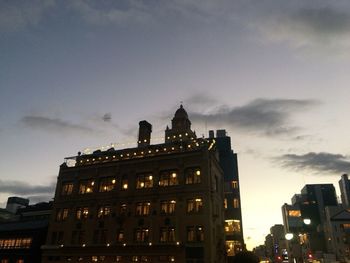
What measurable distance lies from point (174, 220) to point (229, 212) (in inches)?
1798

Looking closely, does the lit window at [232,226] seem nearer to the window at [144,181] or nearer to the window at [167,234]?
the window at [144,181]

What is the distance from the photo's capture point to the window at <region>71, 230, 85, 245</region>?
54.4 metres

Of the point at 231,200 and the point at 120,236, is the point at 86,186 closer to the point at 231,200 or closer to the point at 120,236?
the point at 120,236

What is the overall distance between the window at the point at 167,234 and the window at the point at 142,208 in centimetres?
442

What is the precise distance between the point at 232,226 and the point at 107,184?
44.3 meters

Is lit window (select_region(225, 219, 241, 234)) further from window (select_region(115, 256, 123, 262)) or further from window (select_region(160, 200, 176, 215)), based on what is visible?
window (select_region(115, 256, 123, 262))

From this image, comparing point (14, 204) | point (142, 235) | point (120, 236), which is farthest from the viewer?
point (14, 204)

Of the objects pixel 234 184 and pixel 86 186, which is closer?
pixel 86 186

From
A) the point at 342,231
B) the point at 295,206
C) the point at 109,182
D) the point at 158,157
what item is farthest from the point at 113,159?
the point at 295,206

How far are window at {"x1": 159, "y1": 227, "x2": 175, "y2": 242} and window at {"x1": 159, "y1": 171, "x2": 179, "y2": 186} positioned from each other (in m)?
7.31

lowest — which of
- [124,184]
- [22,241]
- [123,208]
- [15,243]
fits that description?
[15,243]

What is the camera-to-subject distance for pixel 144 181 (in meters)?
54.6

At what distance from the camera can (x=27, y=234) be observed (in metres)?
61.6

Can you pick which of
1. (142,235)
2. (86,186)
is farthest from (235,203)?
(86,186)
